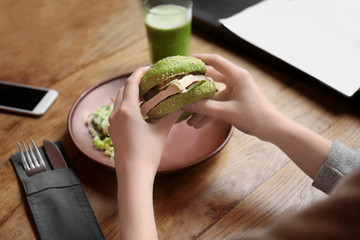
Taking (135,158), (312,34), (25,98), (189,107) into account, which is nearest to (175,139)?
(189,107)

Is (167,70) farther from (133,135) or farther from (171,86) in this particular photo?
(133,135)

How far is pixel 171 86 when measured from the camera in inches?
31.3

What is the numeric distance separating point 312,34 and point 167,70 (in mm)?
672

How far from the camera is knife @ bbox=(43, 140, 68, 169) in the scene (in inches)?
35.0

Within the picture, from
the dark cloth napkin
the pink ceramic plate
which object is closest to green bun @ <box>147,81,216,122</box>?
the pink ceramic plate

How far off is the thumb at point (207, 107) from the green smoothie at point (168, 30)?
0.37 metres

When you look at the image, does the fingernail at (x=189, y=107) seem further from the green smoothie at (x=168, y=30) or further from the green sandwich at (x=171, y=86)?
the green smoothie at (x=168, y=30)

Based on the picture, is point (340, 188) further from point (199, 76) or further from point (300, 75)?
point (300, 75)

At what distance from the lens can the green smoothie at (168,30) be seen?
1.14 m

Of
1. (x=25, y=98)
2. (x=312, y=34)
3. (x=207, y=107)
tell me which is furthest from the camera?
(x=312, y=34)

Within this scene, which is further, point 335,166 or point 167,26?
point 167,26

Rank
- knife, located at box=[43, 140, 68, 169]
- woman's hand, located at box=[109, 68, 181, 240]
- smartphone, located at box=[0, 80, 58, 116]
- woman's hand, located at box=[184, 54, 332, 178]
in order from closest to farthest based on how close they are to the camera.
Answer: woman's hand, located at box=[109, 68, 181, 240], woman's hand, located at box=[184, 54, 332, 178], knife, located at box=[43, 140, 68, 169], smartphone, located at box=[0, 80, 58, 116]

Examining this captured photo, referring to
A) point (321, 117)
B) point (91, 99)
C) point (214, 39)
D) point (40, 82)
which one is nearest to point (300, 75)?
point (321, 117)

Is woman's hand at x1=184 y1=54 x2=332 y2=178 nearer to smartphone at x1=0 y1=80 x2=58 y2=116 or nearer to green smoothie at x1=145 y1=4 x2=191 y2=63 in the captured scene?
green smoothie at x1=145 y1=4 x2=191 y2=63
